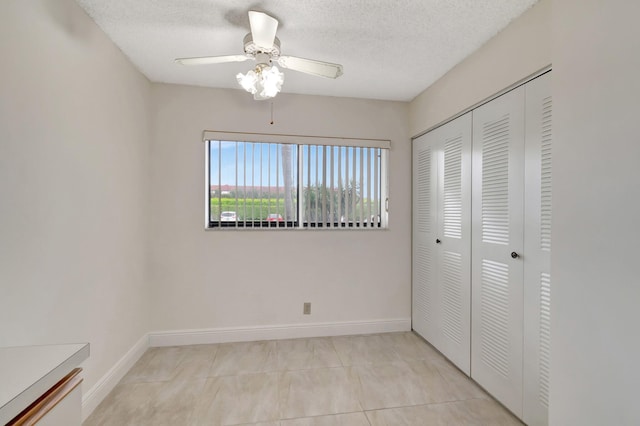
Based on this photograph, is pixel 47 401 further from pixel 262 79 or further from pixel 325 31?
pixel 325 31

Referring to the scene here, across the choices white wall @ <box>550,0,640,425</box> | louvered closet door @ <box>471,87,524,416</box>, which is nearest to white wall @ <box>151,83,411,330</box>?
louvered closet door @ <box>471,87,524,416</box>

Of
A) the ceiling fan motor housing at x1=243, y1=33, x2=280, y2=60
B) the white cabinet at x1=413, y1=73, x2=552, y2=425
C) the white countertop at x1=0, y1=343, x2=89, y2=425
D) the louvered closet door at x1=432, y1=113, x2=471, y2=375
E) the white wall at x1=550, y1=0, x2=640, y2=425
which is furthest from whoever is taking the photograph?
the louvered closet door at x1=432, y1=113, x2=471, y2=375

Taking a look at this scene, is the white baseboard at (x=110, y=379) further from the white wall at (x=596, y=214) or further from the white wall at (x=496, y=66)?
the white wall at (x=496, y=66)

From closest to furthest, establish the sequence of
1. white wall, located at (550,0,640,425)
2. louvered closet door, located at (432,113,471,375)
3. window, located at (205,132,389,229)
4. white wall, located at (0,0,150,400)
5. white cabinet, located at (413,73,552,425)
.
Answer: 1. white wall, located at (550,0,640,425)
2. white wall, located at (0,0,150,400)
3. white cabinet, located at (413,73,552,425)
4. louvered closet door, located at (432,113,471,375)
5. window, located at (205,132,389,229)

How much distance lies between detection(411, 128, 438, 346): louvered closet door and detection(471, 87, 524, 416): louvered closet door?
0.56 meters

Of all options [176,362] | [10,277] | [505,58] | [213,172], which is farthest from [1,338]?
[505,58]

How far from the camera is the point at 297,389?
6.98 ft

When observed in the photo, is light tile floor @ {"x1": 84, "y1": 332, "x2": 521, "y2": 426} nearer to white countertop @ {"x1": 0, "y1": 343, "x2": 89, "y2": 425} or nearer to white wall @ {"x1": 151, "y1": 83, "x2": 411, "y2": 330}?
white wall @ {"x1": 151, "y1": 83, "x2": 411, "y2": 330}

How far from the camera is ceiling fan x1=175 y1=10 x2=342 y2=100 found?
1.73 meters

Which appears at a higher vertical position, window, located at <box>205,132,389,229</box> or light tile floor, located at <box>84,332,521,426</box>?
window, located at <box>205,132,389,229</box>

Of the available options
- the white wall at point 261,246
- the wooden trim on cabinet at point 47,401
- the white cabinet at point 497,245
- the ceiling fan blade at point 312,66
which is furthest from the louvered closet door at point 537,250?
the wooden trim on cabinet at point 47,401

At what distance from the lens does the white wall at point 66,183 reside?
1288mm

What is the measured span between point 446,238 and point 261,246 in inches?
67.7

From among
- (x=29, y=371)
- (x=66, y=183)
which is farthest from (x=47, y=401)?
(x=66, y=183)
